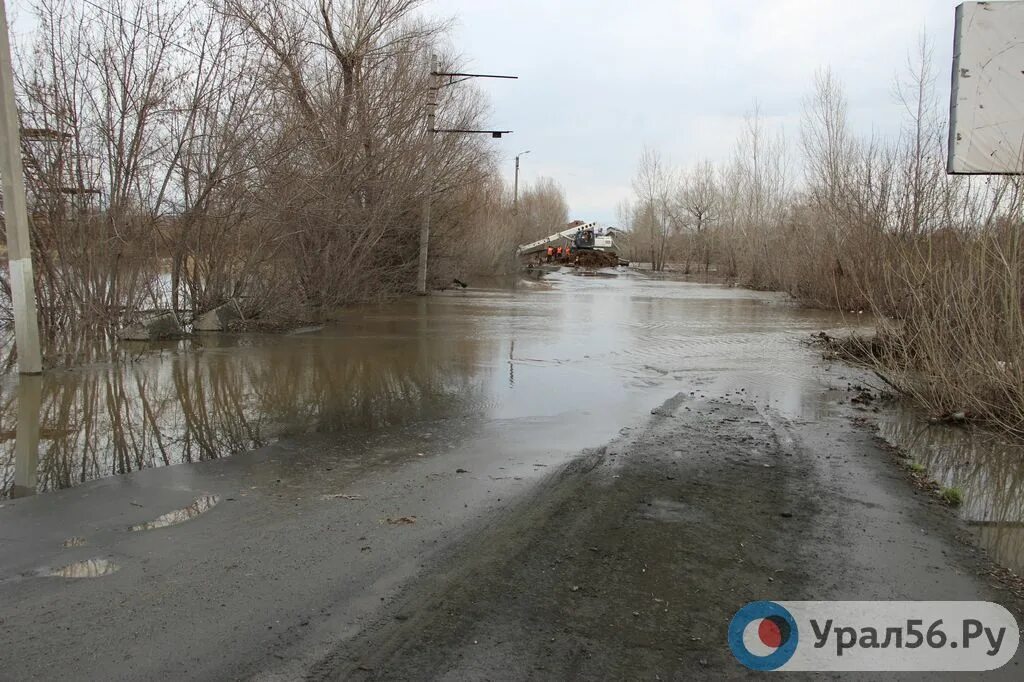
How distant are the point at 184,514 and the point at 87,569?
2.89ft

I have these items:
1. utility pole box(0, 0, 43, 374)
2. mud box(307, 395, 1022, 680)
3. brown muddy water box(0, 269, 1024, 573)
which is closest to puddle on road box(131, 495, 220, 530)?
brown muddy water box(0, 269, 1024, 573)

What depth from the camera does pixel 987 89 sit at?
6.33 meters

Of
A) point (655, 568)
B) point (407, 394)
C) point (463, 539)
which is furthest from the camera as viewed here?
point (407, 394)

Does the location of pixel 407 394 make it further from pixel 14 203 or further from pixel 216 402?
pixel 14 203

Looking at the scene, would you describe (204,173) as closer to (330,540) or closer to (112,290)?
(112,290)

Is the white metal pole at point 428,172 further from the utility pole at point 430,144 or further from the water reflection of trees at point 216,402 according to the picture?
the water reflection of trees at point 216,402

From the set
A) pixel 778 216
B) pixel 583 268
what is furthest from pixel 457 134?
pixel 583 268

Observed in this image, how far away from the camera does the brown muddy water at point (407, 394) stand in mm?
6094

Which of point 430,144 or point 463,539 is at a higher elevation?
point 430,144

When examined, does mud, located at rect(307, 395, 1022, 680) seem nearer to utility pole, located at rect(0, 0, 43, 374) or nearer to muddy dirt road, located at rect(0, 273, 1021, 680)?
muddy dirt road, located at rect(0, 273, 1021, 680)

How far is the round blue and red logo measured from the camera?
310cm

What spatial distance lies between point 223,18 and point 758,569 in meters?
13.0

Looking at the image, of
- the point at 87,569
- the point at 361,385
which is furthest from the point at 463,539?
the point at 361,385

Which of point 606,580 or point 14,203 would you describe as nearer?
point 606,580
